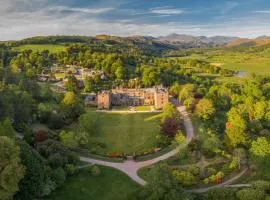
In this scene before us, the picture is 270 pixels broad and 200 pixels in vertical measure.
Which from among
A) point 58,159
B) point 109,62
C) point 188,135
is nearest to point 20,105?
point 58,159

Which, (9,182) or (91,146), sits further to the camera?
(91,146)

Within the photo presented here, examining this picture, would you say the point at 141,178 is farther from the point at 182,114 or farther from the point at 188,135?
the point at 182,114

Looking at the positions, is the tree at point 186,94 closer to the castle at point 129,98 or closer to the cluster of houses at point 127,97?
the cluster of houses at point 127,97

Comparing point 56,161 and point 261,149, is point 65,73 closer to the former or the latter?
point 56,161

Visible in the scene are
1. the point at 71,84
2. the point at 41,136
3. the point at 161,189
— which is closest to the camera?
the point at 161,189

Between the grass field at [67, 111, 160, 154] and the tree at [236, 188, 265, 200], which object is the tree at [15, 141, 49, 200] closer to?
the grass field at [67, 111, 160, 154]

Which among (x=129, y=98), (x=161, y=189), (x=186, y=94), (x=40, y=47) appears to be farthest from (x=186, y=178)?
(x=40, y=47)
